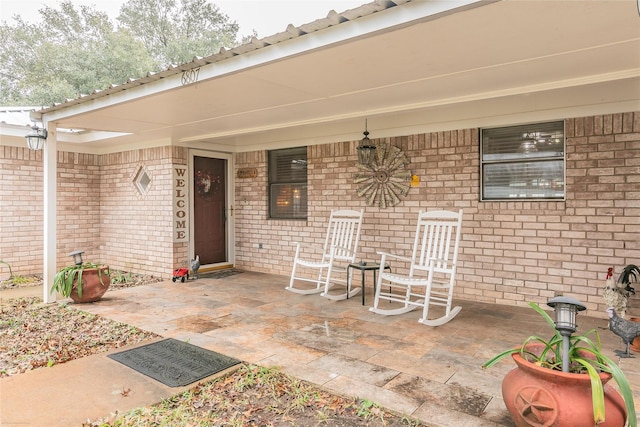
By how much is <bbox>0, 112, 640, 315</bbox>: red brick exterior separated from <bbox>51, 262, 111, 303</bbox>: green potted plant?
1.53 metres

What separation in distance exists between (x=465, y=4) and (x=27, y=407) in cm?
333

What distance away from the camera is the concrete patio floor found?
8.10 ft

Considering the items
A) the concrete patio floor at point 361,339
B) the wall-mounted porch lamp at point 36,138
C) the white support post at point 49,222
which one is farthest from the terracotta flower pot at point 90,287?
the wall-mounted porch lamp at point 36,138

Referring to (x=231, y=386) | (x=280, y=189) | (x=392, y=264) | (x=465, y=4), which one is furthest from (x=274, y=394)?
(x=280, y=189)

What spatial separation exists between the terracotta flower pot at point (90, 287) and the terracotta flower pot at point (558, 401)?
464cm

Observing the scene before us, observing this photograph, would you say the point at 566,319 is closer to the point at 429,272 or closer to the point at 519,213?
the point at 429,272

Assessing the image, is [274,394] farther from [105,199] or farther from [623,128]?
[105,199]

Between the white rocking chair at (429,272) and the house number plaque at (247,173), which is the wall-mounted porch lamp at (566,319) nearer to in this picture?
the white rocking chair at (429,272)

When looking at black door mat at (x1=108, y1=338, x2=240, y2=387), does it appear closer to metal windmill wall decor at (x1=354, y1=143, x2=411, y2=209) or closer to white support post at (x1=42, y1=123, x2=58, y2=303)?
white support post at (x1=42, y1=123, x2=58, y2=303)

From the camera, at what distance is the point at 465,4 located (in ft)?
6.84

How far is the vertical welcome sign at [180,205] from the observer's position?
6445 mm

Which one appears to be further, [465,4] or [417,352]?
[417,352]

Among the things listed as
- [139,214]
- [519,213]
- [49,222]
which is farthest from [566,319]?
[139,214]

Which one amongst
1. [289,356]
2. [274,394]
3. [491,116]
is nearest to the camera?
[274,394]
